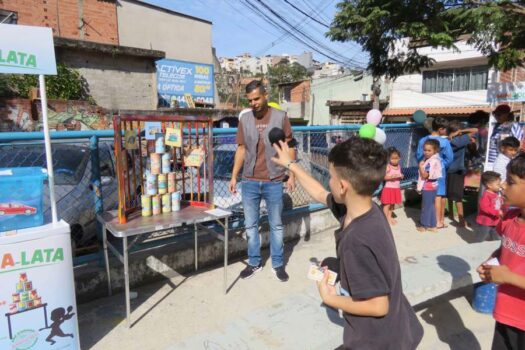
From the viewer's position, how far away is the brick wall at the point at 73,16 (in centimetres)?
1556

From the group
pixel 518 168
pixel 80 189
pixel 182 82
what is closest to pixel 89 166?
pixel 80 189

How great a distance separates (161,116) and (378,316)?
98.2 inches

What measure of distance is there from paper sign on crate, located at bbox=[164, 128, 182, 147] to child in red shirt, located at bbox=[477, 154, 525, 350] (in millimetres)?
2494

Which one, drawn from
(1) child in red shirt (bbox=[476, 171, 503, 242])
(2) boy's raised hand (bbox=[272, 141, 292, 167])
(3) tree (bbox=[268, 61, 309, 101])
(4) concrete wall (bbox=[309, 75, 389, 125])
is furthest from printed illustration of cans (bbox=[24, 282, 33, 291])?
(3) tree (bbox=[268, 61, 309, 101])

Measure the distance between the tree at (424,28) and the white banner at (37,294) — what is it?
5.45 meters

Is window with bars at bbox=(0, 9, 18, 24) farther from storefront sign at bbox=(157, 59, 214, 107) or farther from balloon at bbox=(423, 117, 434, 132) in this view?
balloon at bbox=(423, 117, 434, 132)

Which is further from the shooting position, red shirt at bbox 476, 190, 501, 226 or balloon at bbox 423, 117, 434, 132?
balloon at bbox 423, 117, 434, 132

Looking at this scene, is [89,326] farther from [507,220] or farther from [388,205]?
[388,205]

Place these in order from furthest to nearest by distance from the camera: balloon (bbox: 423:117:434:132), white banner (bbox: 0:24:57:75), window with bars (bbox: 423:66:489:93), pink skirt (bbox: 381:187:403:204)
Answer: window with bars (bbox: 423:66:489:93)
balloon (bbox: 423:117:434:132)
pink skirt (bbox: 381:187:403:204)
white banner (bbox: 0:24:57:75)

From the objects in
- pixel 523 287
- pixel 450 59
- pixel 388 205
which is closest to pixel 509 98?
pixel 388 205

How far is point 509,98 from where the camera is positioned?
561 cm

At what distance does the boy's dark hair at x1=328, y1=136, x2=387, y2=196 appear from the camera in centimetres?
146

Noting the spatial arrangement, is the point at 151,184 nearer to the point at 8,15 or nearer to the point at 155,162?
the point at 155,162

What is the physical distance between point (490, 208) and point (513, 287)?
104 inches
